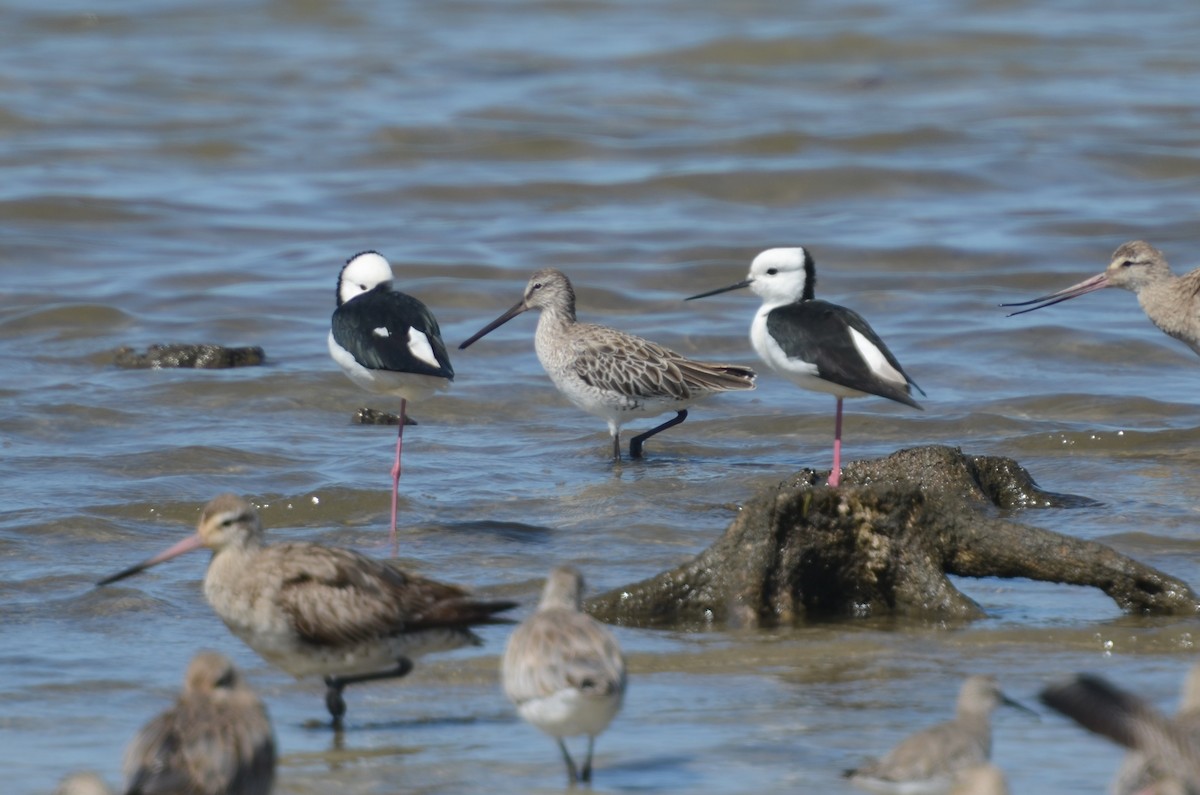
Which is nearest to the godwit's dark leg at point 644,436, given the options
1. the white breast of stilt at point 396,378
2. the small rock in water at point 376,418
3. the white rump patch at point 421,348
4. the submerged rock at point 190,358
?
the small rock in water at point 376,418

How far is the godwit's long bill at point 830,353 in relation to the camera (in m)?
10.1

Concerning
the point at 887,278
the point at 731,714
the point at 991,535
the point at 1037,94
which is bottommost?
the point at 731,714

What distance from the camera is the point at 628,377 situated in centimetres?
1111

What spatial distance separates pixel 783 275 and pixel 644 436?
4.31ft

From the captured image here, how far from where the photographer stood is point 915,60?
26.5 metres

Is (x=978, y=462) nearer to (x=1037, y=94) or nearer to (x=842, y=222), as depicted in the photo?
(x=842, y=222)

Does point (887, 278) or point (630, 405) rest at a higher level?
point (887, 278)

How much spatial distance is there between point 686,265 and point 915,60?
37.1 ft

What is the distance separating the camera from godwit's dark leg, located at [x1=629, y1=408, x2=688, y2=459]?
36.8 ft

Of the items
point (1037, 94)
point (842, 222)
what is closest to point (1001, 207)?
point (842, 222)

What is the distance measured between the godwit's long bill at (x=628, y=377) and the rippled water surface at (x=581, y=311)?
1.14 feet

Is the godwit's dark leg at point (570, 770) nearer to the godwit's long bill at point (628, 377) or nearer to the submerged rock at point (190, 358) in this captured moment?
the godwit's long bill at point (628, 377)

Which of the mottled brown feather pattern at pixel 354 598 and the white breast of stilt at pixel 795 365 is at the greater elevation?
the white breast of stilt at pixel 795 365

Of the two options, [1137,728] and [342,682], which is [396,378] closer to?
[342,682]
